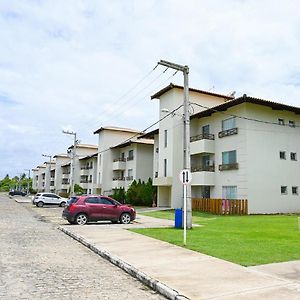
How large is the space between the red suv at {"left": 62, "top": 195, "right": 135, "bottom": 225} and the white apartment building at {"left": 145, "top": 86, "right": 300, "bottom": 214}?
12899mm

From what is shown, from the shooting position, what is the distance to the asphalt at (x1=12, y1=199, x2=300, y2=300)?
6730mm

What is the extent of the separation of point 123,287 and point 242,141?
2618 centimetres

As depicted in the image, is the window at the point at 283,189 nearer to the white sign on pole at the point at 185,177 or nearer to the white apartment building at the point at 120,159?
the white sign on pole at the point at 185,177

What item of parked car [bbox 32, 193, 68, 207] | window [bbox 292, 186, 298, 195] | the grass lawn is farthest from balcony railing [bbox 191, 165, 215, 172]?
the grass lawn

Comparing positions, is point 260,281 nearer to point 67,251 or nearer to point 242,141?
point 67,251

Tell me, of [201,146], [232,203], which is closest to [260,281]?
[232,203]

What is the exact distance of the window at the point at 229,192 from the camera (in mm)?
32875

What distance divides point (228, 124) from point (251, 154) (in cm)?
395

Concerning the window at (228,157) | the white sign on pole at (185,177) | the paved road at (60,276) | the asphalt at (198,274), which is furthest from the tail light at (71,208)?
the window at (228,157)

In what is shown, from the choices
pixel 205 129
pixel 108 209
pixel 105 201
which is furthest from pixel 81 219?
pixel 205 129

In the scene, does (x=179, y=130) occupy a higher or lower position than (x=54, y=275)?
higher

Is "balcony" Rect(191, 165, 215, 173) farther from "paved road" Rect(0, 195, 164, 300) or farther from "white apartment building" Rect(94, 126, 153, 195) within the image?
"paved road" Rect(0, 195, 164, 300)

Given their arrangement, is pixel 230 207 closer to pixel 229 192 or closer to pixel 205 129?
pixel 229 192

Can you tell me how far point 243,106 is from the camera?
3241 centimetres
